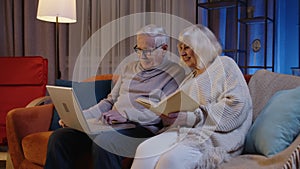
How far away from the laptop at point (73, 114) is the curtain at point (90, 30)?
3.78ft

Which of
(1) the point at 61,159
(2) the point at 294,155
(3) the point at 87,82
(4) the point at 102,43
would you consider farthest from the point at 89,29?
(2) the point at 294,155

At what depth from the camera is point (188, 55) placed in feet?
5.39

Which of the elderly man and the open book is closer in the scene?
the open book

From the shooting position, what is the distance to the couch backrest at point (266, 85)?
1.64 meters


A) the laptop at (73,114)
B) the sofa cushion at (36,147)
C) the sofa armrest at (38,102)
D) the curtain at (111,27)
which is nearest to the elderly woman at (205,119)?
the laptop at (73,114)

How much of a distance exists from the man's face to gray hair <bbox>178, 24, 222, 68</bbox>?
26 cm

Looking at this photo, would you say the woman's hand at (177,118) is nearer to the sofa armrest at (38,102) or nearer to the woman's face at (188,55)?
the woman's face at (188,55)

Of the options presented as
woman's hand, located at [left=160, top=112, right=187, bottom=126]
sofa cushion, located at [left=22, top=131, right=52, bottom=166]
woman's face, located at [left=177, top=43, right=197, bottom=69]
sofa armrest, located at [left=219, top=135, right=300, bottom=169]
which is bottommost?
sofa cushion, located at [left=22, top=131, right=52, bottom=166]

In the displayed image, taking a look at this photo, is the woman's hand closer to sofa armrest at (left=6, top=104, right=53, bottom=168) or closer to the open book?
the open book

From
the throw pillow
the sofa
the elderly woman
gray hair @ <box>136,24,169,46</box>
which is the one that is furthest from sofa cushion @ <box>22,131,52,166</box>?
gray hair @ <box>136,24,169,46</box>

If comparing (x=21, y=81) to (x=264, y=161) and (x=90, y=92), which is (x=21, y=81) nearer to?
(x=90, y=92)

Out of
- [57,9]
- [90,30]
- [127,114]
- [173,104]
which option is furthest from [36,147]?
[90,30]

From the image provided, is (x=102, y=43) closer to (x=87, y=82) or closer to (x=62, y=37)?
(x=62, y=37)

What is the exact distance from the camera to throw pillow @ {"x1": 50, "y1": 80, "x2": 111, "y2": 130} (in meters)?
2.14
